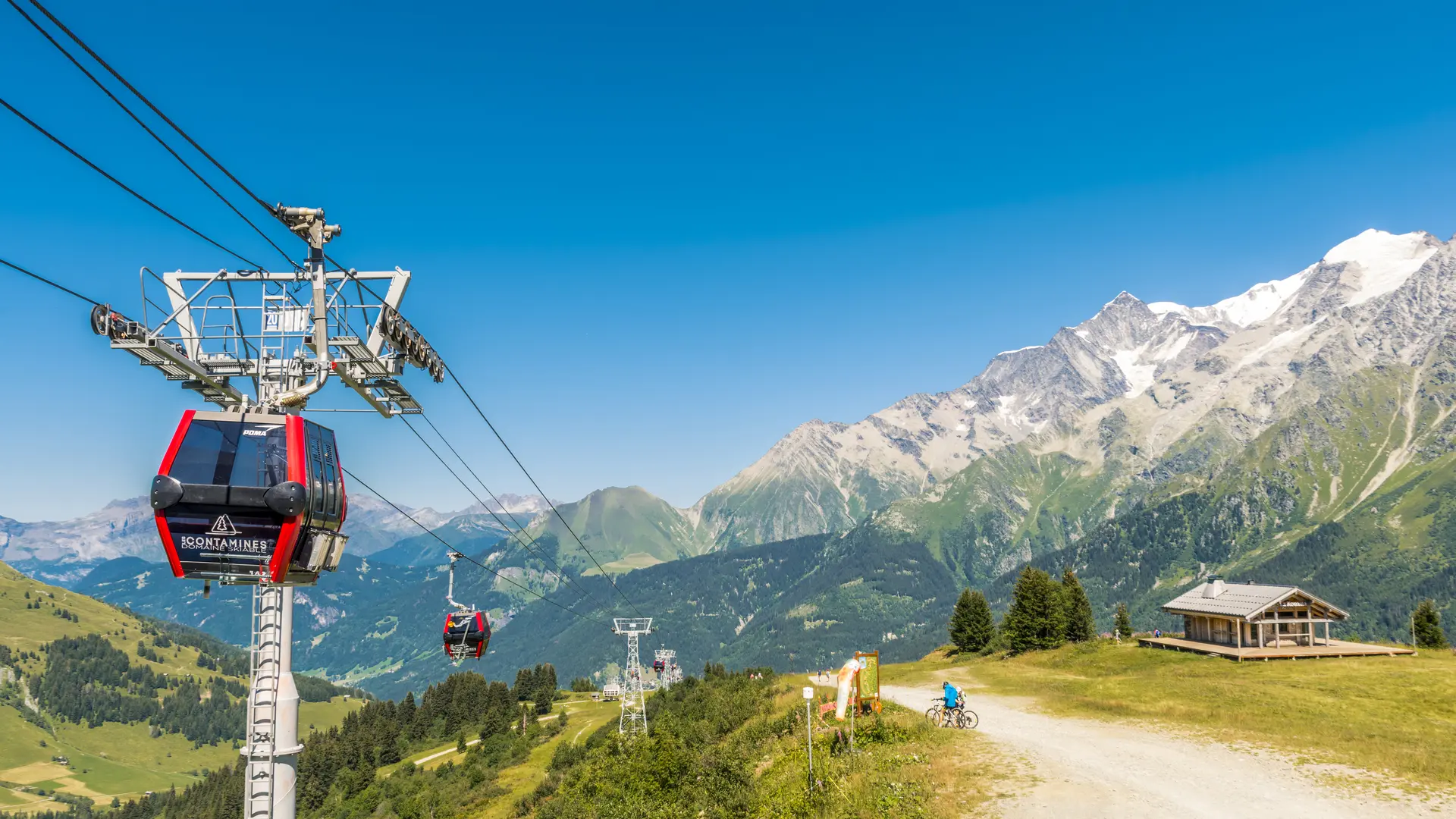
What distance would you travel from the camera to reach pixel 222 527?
2347 centimetres

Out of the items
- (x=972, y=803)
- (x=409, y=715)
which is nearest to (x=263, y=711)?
(x=972, y=803)

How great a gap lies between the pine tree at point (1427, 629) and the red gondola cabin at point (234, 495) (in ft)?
329

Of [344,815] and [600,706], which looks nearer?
[344,815]

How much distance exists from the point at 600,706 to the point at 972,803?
154424 mm

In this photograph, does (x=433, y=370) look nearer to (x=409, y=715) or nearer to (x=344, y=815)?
(x=344, y=815)

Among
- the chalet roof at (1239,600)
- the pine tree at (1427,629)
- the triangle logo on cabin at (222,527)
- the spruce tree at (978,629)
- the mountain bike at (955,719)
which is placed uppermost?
the triangle logo on cabin at (222,527)

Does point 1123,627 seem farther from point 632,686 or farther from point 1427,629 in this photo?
point 632,686

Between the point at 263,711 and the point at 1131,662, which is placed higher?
the point at 263,711

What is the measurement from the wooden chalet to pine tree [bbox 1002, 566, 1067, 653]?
59.5 feet

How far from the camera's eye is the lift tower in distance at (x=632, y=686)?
8612 cm

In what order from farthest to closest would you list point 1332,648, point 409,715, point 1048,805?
point 409,715 → point 1332,648 → point 1048,805

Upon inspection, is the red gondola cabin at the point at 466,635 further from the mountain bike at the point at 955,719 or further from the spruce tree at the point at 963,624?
the spruce tree at the point at 963,624

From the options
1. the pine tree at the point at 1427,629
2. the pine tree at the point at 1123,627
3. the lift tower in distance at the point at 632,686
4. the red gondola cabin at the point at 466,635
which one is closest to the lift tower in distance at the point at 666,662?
the lift tower in distance at the point at 632,686

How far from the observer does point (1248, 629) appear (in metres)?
76.6
